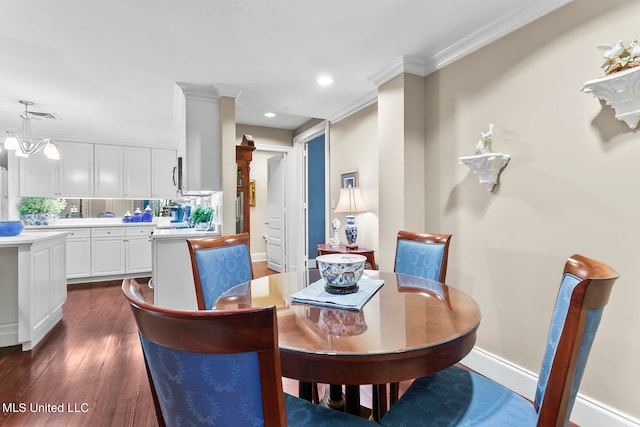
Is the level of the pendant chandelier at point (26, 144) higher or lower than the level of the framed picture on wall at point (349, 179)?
higher

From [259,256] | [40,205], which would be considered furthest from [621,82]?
[40,205]

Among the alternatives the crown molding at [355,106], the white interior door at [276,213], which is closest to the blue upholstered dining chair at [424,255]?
the crown molding at [355,106]

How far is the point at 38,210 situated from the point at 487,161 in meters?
6.34

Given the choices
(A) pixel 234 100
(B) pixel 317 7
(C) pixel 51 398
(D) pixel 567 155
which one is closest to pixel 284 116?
(A) pixel 234 100

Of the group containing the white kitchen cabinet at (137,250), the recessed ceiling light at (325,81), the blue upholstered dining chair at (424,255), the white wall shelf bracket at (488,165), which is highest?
the recessed ceiling light at (325,81)

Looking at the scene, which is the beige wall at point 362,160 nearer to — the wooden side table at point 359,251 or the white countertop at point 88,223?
the wooden side table at point 359,251

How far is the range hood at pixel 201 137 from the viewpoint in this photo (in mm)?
3146

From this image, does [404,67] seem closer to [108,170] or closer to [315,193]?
[315,193]

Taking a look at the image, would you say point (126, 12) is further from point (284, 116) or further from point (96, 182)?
point (96, 182)

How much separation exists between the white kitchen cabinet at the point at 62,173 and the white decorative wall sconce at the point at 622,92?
21.4 feet

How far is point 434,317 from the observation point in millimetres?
1094

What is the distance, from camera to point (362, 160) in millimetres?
3623

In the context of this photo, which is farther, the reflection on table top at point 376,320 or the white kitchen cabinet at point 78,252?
the white kitchen cabinet at point 78,252

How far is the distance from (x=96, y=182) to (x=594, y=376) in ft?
21.8
